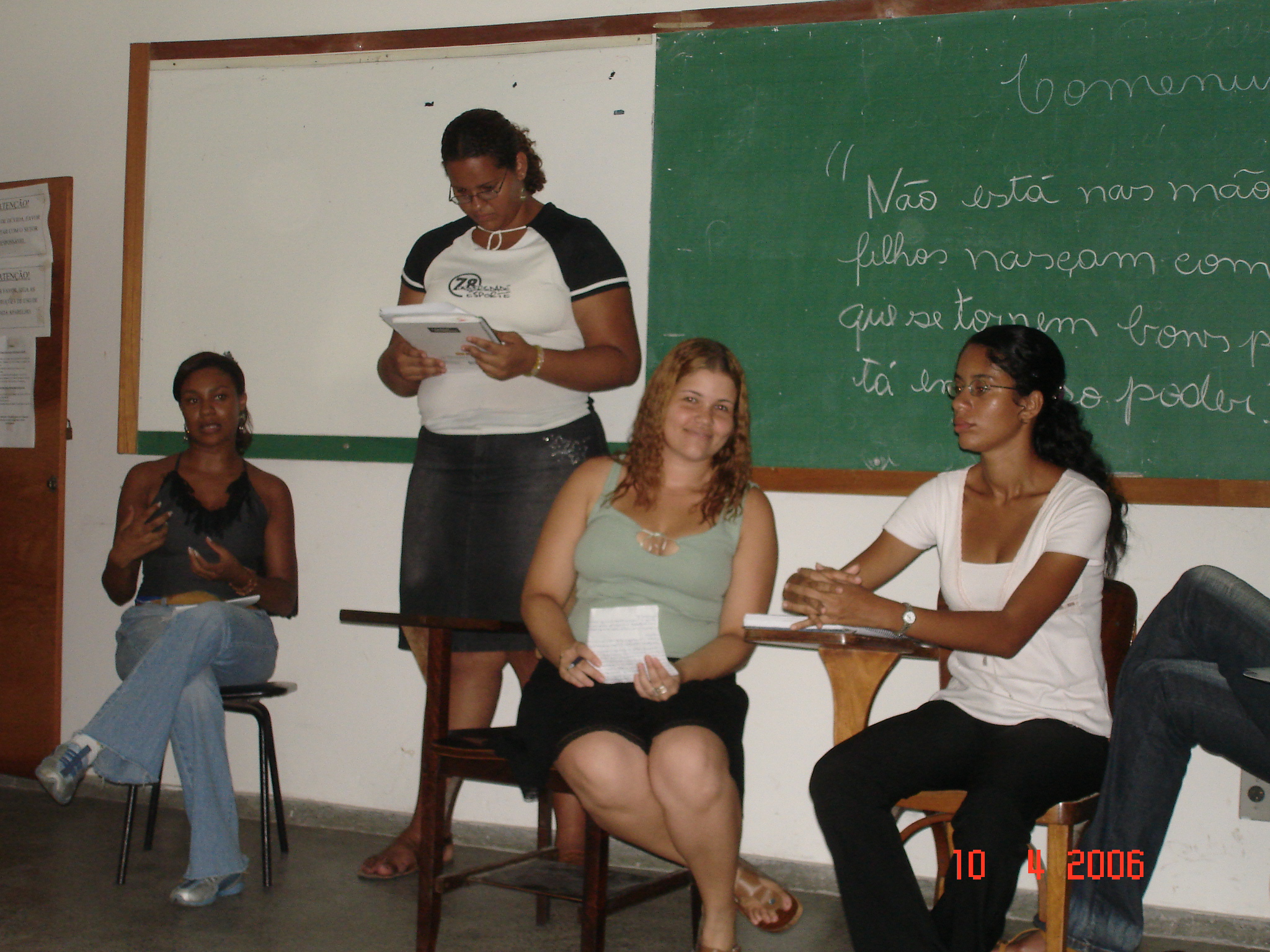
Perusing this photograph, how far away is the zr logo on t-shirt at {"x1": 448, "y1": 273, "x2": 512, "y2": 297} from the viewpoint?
9.25 ft

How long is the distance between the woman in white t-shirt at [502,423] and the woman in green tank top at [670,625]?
0.45 m

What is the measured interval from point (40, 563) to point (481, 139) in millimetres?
2032

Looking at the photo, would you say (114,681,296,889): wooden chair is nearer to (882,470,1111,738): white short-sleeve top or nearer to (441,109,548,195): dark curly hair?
(441,109,548,195): dark curly hair

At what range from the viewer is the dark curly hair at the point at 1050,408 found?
7.08ft

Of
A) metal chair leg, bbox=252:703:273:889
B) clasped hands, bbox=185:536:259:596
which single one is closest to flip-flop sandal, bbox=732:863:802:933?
metal chair leg, bbox=252:703:273:889

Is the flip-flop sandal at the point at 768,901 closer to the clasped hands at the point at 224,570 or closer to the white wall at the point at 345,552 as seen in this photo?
the white wall at the point at 345,552

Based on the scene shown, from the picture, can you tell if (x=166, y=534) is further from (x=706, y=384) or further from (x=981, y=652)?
(x=981, y=652)

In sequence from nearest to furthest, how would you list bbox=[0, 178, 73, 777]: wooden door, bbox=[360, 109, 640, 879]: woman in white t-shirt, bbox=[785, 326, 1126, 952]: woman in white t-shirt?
bbox=[785, 326, 1126, 952]: woman in white t-shirt < bbox=[360, 109, 640, 879]: woman in white t-shirt < bbox=[0, 178, 73, 777]: wooden door

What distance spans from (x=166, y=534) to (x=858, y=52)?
2187mm

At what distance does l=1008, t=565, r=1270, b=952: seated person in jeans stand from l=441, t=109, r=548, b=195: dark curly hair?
5.88ft

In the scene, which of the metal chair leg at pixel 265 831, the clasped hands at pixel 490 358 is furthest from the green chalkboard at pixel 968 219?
the metal chair leg at pixel 265 831

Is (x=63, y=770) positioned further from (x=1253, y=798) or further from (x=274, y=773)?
(x=1253, y=798)

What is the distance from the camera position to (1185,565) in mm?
2650

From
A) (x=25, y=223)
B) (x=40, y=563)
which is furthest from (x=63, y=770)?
(x=25, y=223)
